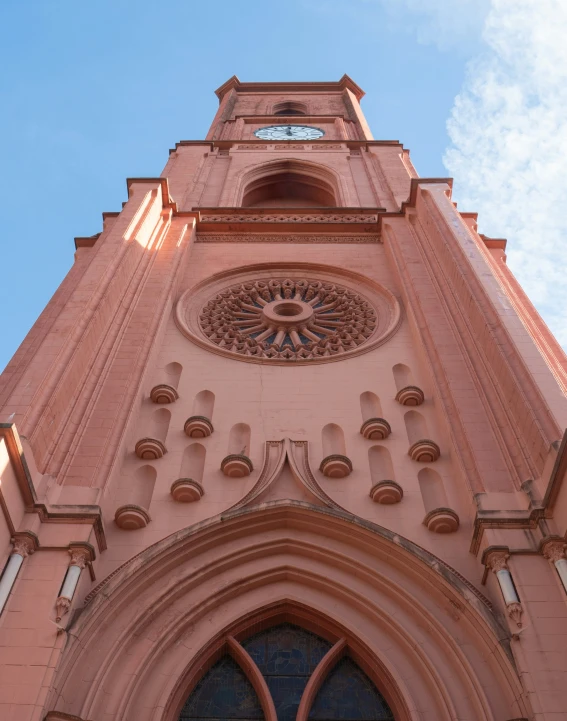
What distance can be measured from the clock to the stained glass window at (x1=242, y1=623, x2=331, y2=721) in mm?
22851

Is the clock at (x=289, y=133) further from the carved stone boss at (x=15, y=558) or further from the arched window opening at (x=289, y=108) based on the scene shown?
the carved stone boss at (x=15, y=558)

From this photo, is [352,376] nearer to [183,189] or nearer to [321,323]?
[321,323]

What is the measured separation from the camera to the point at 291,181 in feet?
83.4

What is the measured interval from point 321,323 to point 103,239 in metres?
4.35

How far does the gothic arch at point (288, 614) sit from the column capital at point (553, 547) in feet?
2.67

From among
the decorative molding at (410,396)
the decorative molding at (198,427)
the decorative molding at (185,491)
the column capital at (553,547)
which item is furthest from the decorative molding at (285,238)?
the column capital at (553,547)

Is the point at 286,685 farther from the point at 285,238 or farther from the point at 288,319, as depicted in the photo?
the point at 285,238

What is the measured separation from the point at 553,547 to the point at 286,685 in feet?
9.85

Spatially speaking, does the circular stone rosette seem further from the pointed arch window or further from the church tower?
the pointed arch window

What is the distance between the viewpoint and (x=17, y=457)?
8.55 meters

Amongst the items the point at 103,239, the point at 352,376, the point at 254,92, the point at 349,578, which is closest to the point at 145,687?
the point at 349,578

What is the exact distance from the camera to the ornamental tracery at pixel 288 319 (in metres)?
14.7

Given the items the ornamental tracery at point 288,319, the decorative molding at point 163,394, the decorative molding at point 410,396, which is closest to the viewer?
the decorative molding at point 410,396

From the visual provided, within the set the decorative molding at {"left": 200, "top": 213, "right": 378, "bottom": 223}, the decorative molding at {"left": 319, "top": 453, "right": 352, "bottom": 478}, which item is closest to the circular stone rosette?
the decorative molding at {"left": 200, "top": 213, "right": 378, "bottom": 223}
